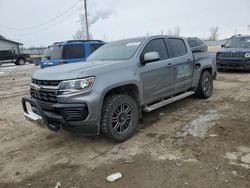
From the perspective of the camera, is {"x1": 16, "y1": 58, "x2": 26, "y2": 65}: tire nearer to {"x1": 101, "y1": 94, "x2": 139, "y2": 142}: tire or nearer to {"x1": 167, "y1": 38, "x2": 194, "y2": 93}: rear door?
{"x1": 167, "y1": 38, "x2": 194, "y2": 93}: rear door

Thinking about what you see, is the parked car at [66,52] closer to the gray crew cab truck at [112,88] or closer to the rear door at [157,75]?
the gray crew cab truck at [112,88]

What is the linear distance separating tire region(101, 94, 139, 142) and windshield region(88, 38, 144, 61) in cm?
94

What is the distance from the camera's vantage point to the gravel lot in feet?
10.8

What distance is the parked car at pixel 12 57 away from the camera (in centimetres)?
2850

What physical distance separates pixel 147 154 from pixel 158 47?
2471 mm

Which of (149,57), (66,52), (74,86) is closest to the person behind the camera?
(74,86)

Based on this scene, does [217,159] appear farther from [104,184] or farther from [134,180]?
[104,184]

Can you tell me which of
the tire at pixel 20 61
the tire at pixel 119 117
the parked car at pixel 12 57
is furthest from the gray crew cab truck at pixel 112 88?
the tire at pixel 20 61

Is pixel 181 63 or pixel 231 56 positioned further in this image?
pixel 231 56

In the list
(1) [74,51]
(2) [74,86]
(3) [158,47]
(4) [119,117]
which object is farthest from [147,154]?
(1) [74,51]

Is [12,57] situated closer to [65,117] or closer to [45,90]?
[45,90]

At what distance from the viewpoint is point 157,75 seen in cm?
511

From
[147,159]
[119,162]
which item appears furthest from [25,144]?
[147,159]

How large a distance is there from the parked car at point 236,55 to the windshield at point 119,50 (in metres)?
7.70
